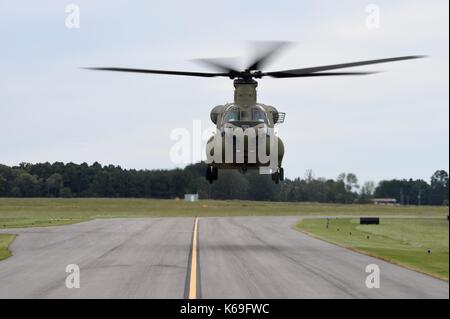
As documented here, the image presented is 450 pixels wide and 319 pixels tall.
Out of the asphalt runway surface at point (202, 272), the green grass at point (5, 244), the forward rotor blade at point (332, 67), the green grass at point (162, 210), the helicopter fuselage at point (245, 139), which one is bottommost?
the green grass at point (5, 244)

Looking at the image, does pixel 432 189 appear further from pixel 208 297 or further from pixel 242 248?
pixel 208 297

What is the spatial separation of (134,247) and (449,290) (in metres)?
18.0

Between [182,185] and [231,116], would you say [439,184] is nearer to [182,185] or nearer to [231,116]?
[231,116]

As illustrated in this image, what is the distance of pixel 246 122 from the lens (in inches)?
1160

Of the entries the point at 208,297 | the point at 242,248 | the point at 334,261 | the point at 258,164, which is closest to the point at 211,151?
the point at 258,164

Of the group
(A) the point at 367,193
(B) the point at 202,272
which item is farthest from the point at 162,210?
(B) the point at 202,272

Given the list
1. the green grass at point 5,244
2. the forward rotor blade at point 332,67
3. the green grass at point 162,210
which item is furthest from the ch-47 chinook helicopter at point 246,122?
the green grass at point 162,210

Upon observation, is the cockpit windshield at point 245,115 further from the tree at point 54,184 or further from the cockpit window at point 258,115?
the tree at point 54,184

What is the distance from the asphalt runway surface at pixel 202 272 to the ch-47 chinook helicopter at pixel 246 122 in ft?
12.7

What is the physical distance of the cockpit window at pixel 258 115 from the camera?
97.7 ft

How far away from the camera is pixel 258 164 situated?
2828 centimetres

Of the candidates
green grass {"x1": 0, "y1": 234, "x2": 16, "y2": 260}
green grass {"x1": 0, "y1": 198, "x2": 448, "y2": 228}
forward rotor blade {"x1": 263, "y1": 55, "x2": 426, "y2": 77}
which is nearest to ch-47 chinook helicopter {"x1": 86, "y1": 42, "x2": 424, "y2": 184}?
forward rotor blade {"x1": 263, "y1": 55, "x2": 426, "y2": 77}

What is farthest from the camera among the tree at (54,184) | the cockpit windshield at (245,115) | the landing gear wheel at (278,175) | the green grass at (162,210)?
the green grass at (162,210)

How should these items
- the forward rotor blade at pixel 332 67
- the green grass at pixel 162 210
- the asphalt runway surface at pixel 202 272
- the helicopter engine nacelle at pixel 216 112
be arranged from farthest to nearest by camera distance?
the green grass at pixel 162 210
the helicopter engine nacelle at pixel 216 112
the forward rotor blade at pixel 332 67
the asphalt runway surface at pixel 202 272
